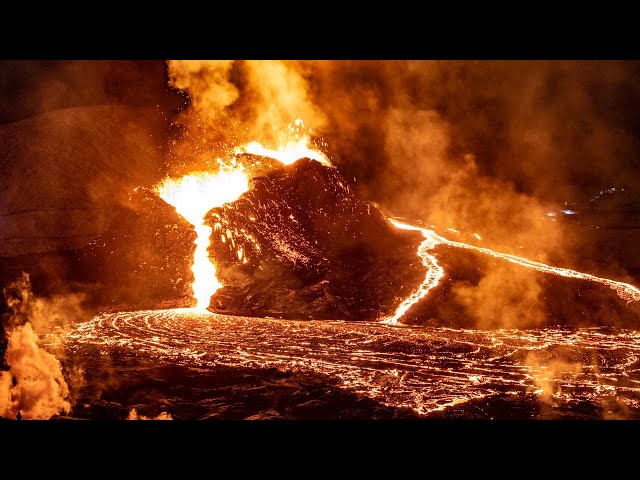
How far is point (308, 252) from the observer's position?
25.4 meters

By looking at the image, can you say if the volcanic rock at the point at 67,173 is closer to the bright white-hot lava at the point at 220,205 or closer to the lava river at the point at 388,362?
the bright white-hot lava at the point at 220,205

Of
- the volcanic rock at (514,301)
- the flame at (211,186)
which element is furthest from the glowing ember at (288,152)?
the volcanic rock at (514,301)

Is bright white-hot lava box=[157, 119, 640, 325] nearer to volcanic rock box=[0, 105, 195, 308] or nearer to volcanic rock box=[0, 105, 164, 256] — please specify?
volcanic rock box=[0, 105, 195, 308]

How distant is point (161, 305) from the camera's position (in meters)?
22.9

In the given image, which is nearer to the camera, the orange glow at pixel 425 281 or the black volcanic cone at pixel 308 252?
the orange glow at pixel 425 281

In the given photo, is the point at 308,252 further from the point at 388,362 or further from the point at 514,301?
the point at 388,362

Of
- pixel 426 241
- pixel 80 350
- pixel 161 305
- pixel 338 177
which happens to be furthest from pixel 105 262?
pixel 426 241

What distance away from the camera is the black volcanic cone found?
71.7 feet

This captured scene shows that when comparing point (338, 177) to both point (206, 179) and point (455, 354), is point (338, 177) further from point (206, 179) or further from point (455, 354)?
point (455, 354)

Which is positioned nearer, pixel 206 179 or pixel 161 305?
pixel 161 305

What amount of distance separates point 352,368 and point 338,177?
18434mm

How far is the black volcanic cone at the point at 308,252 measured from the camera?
21.9 m

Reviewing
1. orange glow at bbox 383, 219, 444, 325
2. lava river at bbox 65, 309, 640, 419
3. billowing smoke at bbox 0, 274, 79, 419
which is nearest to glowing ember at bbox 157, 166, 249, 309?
lava river at bbox 65, 309, 640, 419

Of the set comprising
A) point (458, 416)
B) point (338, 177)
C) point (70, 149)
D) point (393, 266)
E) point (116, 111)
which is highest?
point (116, 111)
